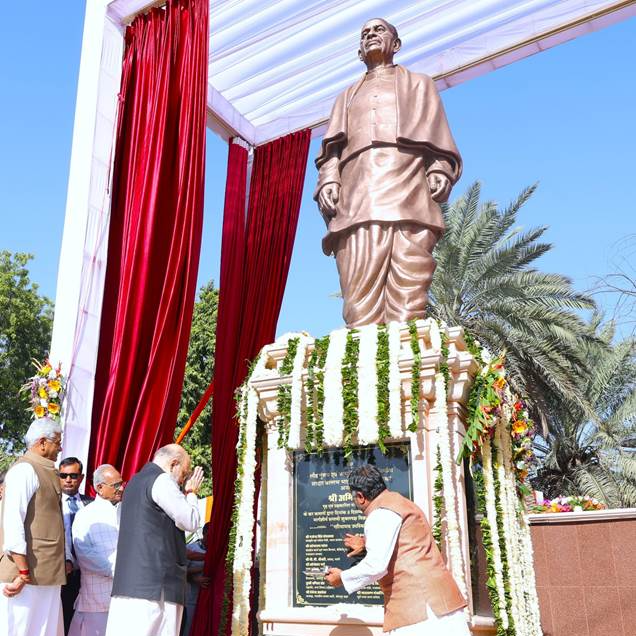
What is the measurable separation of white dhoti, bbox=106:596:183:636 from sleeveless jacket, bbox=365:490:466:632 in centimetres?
130

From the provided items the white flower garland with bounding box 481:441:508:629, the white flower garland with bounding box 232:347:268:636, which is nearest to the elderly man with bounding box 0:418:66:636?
the white flower garland with bounding box 232:347:268:636

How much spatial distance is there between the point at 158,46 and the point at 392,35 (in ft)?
10.5

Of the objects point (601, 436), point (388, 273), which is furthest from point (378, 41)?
point (601, 436)

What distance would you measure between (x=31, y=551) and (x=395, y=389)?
2.35 metres

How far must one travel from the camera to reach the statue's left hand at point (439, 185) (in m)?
6.05

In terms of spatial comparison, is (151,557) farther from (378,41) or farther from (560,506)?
(560,506)

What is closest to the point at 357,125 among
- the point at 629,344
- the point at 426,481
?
the point at 426,481

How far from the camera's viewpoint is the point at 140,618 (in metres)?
3.95

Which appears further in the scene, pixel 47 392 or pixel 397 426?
pixel 47 392

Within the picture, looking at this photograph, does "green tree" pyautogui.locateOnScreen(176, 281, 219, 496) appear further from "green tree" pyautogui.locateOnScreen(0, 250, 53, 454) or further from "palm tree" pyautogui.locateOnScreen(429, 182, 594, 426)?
"palm tree" pyautogui.locateOnScreen(429, 182, 594, 426)

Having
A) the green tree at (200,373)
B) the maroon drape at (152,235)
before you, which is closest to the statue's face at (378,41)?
the maroon drape at (152,235)

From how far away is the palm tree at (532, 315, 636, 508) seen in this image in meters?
15.0

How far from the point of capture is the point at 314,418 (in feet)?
16.7

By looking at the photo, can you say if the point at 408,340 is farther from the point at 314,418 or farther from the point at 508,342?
the point at 508,342
